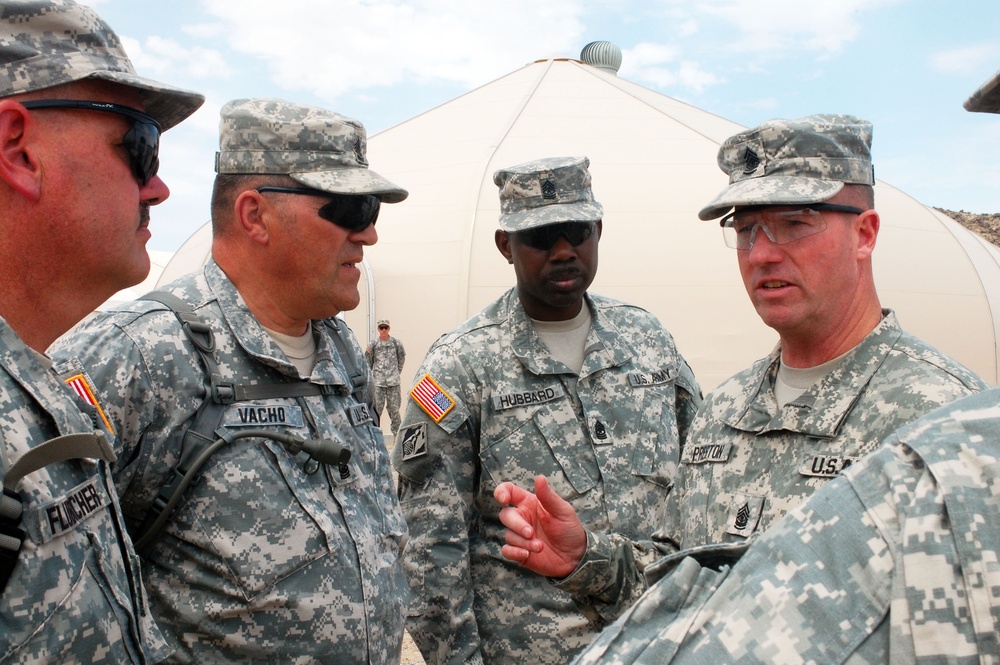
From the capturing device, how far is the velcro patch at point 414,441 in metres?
3.14

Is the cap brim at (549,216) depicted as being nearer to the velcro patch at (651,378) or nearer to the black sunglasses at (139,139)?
the velcro patch at (651,378)

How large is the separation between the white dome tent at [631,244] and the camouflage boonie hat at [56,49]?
12667 millimetres

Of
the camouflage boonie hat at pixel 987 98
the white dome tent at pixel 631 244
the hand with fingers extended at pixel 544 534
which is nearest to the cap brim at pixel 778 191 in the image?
the hand with fingers extended at pixel 544 534

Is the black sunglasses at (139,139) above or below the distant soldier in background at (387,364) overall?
above

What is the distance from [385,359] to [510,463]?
10719 millimetres

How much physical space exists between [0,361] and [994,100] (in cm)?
162


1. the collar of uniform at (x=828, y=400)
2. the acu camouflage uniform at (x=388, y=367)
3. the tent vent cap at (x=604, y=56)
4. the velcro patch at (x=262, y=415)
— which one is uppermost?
the tent vent cap at (x=604, y=56)

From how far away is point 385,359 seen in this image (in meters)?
13.8

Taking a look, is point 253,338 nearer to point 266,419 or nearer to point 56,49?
point 266,419

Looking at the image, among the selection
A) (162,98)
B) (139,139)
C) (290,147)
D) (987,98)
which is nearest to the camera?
(987,98)

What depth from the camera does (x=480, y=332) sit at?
3477mm

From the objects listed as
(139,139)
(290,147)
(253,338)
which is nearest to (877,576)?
(139,139)

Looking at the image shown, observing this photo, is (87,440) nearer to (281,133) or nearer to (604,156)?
(281,133)

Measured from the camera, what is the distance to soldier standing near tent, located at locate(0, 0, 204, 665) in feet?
4.79
